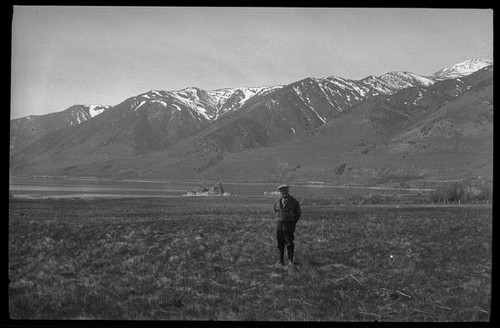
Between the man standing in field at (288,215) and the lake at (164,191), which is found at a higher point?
the man standing in field at (288,215)

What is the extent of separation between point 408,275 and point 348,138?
7325 inches

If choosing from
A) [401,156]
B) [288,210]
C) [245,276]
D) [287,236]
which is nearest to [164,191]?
[287,236]

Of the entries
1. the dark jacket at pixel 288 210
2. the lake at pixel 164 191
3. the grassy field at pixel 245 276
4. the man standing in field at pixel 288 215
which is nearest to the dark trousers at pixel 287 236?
the man standing in field at pixel 288 215

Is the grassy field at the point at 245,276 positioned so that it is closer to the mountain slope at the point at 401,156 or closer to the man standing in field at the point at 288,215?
the man standing in field at the point at 288,215

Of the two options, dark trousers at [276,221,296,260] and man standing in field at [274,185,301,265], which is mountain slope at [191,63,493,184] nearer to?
dark trousers at [276,221,296,260]

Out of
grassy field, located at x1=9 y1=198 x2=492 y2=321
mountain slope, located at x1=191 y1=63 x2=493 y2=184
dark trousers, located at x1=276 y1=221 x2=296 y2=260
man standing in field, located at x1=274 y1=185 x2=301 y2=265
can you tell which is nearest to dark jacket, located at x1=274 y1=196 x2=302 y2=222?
man standing in field, located at x1=274 y1=185 x2=301 y2=265

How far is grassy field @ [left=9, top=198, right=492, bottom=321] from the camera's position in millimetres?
12508

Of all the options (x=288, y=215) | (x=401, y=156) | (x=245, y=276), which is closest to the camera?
(x=245, y=276)

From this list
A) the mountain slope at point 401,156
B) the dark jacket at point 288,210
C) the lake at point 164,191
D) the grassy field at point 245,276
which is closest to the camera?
the grassy field at point 245,276

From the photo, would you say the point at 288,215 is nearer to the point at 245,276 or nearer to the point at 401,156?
the point at 245,276

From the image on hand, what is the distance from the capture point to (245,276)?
1498 centimetres

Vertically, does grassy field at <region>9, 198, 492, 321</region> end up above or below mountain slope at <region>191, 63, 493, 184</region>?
below

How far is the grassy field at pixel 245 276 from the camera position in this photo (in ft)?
41.0

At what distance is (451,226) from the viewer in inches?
938
